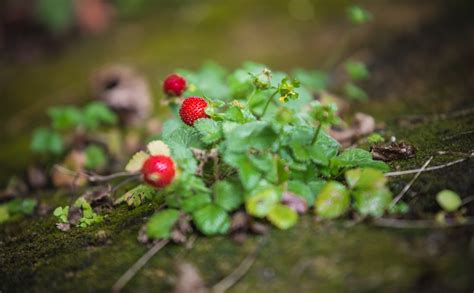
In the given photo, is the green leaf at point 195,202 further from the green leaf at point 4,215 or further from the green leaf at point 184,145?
the green leaf at point 4,215

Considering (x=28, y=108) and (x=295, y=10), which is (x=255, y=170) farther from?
(x=295, y=10)

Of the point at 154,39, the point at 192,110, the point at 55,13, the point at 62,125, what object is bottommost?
the point at 62,125

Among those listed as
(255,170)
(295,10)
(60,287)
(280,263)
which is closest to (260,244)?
(280,263)

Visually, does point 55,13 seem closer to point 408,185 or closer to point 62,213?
point 62,213

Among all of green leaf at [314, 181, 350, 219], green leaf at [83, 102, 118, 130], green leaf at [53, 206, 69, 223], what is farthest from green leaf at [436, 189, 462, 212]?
green leaf at [83, 102, 118, 130]

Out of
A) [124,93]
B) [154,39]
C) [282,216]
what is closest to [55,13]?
[154,39]

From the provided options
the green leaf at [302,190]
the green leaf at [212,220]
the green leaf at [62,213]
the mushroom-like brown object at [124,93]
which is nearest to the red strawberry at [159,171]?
the green leaf at [212,220]
